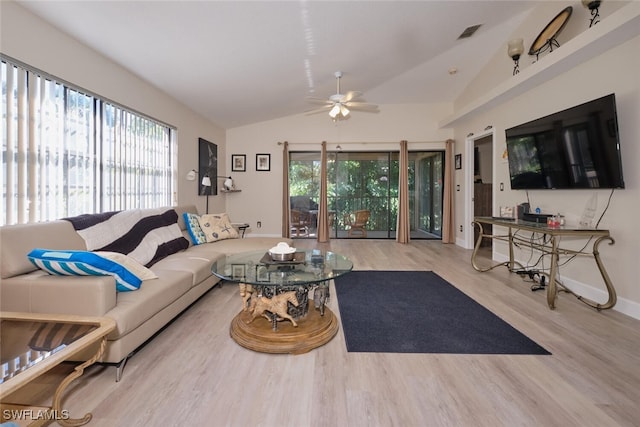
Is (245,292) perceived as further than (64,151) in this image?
No

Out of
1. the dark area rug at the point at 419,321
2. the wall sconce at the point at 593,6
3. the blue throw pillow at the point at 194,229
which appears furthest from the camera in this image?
the blue throw pillow at the point at 194,229

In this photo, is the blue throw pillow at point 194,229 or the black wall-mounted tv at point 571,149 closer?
the black wall-mounted tv at point 571,149

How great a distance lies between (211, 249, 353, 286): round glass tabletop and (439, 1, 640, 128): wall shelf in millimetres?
2901

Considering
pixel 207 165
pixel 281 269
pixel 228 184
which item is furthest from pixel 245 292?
pixel 228 184

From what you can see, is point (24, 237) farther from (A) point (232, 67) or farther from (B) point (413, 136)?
(B) point (413, 136)

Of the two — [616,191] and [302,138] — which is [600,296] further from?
[302,138]

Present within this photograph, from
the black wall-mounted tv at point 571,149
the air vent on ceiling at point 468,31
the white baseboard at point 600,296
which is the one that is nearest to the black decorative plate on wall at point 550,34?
the air vent on ceiling at point 468,31

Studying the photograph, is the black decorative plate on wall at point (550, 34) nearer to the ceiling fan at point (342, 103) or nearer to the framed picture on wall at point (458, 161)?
the ceiling fan at point (342, 103)

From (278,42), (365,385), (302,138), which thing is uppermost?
(278,42)

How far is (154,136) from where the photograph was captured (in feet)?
13.0

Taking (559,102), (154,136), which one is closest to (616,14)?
(559,102)

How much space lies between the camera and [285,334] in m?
2.00

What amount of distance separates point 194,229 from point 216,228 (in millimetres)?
318

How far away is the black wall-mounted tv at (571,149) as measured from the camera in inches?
101
